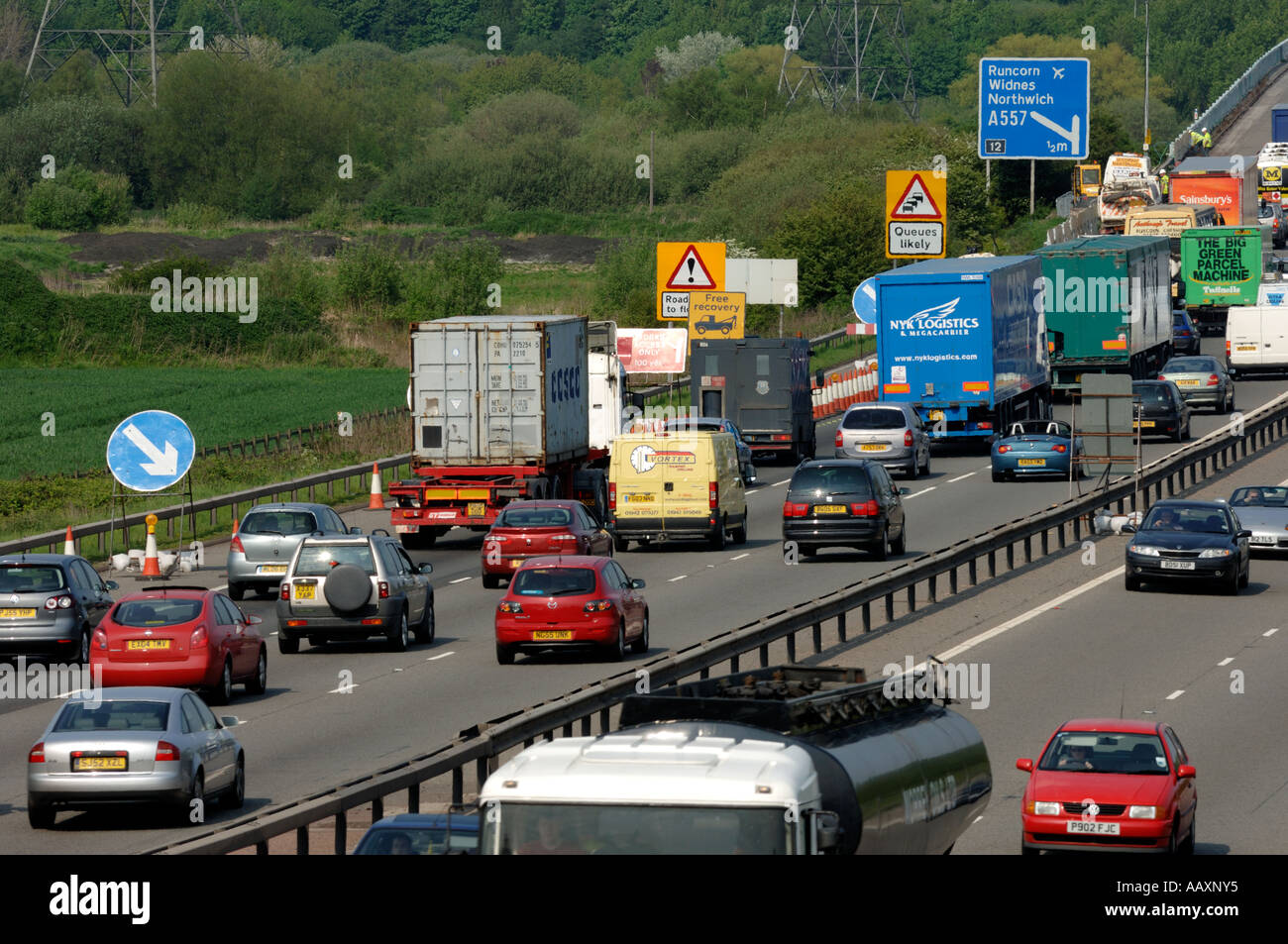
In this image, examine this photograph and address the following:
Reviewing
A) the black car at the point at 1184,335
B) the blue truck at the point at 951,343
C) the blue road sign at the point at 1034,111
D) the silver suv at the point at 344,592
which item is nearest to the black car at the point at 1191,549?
the silver suv at the point at 344,592

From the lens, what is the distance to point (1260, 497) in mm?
37062

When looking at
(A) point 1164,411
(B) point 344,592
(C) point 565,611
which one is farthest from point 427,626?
(A) point 1164,411

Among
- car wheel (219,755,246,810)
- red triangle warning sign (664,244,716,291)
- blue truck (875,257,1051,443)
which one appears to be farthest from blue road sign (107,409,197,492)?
red triangle warning sign (664,244,716,291)

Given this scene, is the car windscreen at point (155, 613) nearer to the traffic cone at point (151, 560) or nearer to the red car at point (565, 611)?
the red car at point (565, 611)

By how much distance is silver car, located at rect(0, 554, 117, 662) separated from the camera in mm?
26172

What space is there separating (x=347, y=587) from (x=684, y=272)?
26942 mm

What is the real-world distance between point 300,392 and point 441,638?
40.3 m

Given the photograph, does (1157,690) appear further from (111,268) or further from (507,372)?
(111,268)

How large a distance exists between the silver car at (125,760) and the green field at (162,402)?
3235 centimetres

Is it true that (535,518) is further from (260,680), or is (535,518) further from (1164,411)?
(1164,411)

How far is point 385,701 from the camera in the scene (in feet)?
78.0

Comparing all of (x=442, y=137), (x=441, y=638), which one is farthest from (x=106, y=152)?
(x=441, y=638)

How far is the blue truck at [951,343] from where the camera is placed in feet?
161

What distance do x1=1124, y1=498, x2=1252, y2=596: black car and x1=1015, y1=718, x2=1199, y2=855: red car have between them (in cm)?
1514
